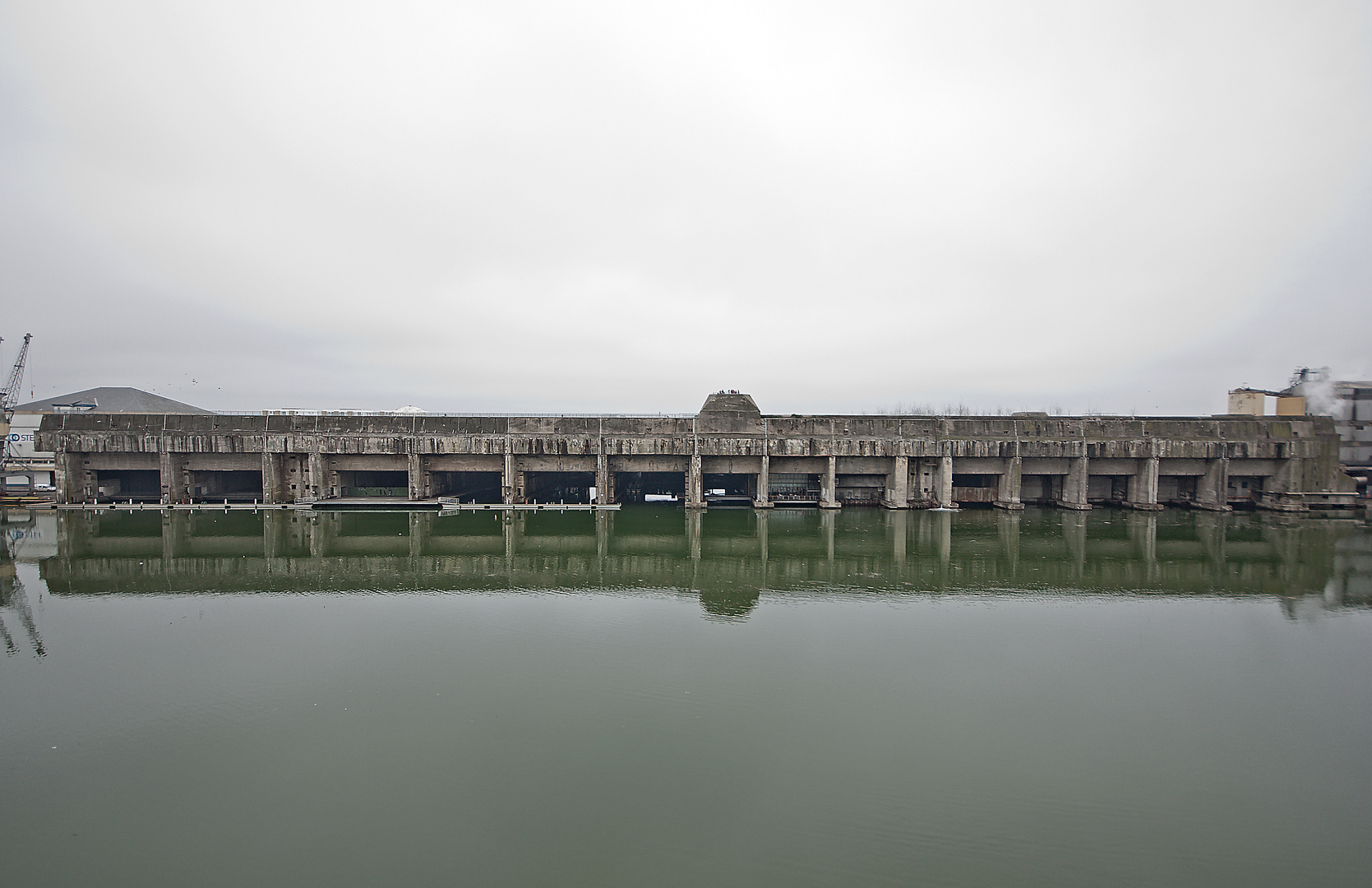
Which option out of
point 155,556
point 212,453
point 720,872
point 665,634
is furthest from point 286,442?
point 720,872

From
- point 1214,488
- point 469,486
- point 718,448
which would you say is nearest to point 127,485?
point 469,486

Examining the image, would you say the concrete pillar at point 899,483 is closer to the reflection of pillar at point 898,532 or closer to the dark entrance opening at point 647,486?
the reflection of pillar at point 898,532

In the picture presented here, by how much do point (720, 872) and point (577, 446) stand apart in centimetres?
3304

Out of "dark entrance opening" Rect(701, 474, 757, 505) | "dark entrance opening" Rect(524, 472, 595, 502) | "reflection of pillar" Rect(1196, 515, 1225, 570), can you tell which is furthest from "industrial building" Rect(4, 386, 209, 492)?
"reflection of pillar" Rect(1196, 515, 1225, 570)

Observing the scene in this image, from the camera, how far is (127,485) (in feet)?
140

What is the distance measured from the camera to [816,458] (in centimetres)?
3962

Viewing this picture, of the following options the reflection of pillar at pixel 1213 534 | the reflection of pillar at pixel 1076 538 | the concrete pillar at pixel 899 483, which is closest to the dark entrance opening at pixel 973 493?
the concrete pillar at pixel 899 483

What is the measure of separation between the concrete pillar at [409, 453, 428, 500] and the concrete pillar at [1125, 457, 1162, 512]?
160 feet

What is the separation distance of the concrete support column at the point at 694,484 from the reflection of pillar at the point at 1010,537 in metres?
17.8

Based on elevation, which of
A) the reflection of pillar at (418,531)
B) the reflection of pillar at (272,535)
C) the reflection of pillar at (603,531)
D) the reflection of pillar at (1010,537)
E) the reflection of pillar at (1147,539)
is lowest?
the reflection of pillar at (1147,539)

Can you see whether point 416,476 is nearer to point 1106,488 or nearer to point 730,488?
point 730,488

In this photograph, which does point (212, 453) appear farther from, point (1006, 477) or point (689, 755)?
point (1006, 477)

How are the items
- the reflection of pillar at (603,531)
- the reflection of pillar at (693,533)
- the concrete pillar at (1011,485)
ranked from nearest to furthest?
the reflection of pillar at (603,531) < the reflection of pillar at (693,533) < the concrete pillar at (1011,485)

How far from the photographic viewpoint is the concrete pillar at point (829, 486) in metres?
39.4
